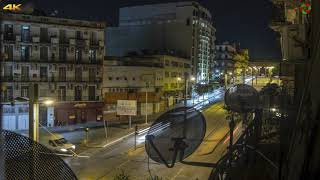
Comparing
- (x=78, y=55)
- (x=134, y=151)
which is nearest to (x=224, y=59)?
(x=78, y=55)

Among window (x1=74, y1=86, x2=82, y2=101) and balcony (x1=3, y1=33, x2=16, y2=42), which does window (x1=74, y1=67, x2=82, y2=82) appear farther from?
balcony (x1=3, y1=33, x2=16, y2=42)

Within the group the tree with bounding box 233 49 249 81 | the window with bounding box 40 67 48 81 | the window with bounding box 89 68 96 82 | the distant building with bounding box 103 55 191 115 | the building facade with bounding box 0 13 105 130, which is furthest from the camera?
the tree with bounding box 233 49 249 81

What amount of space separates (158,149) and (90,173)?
62.6 feet

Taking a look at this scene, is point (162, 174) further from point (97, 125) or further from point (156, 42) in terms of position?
point (156, 42)

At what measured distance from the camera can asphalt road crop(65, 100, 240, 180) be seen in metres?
26.8

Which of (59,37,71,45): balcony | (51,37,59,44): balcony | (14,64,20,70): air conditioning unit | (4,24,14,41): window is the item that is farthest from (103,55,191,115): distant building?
(4,24,14,41): window

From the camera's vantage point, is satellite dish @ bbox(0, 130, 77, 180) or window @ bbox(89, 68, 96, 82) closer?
satellite dish @ bbox(0, 130, 77, 180)

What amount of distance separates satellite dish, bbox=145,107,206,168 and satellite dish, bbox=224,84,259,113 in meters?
4.10

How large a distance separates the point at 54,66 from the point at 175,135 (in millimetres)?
43531

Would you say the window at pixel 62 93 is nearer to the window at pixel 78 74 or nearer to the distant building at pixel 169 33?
the window at pixel 78 74

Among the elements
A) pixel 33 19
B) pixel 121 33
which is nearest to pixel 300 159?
pixel 33 19

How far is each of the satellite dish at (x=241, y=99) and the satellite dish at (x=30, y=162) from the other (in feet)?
29.8

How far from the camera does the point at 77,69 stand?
2077 inches

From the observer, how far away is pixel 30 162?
500cm
